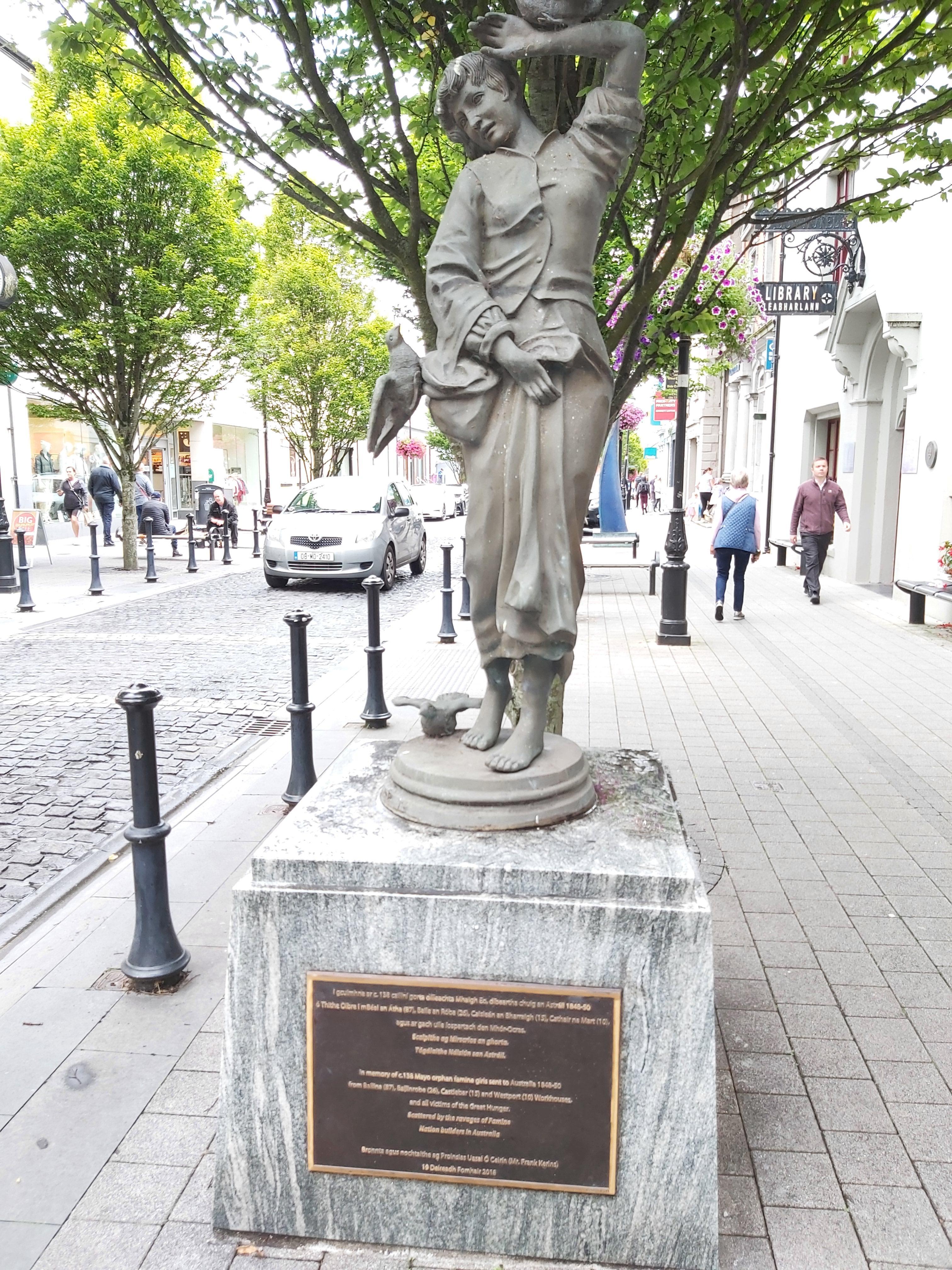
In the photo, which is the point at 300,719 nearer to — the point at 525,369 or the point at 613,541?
the point at 525,369

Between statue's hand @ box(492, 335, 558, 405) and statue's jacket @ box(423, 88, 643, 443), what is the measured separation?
69 millimetres

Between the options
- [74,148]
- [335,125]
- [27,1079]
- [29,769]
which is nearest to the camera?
[27,1079]

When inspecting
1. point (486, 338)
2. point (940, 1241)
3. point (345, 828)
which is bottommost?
point (940, 1241)

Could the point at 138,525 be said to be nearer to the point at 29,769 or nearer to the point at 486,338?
the point at 29,769

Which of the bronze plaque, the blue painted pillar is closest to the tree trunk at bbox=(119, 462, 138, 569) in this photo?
the blue painted pillar

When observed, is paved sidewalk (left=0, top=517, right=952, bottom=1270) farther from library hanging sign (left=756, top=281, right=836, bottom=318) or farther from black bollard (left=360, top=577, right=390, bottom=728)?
library hanging sign (left=756, top=281, right=836, bottom=318)

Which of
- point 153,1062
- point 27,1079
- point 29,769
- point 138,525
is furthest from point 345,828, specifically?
point 138,525

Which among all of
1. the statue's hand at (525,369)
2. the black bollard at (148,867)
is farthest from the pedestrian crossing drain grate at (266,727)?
the statue's hand at (525,369)

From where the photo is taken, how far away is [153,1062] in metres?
3.50

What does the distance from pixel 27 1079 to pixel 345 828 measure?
1545 mm

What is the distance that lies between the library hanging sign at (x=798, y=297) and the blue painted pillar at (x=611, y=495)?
6180mm

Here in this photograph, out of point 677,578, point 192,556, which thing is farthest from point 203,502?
point 677,578

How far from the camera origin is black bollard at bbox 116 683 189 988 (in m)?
3.96

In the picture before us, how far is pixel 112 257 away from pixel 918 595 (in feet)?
44.9
